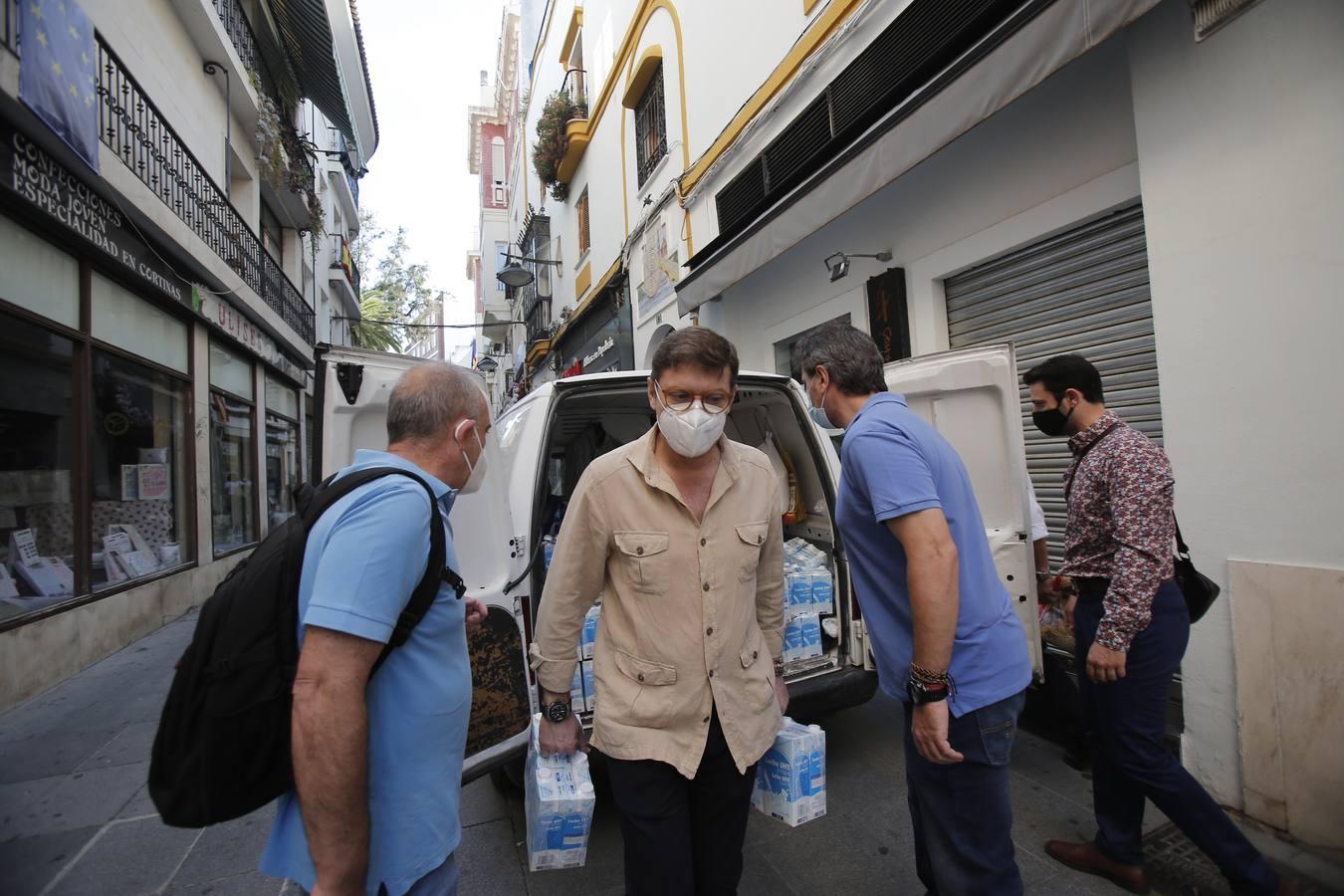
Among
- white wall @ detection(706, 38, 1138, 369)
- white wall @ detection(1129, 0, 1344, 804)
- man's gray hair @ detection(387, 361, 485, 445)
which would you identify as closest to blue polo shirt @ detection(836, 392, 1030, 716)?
man's gray hair @ detection(387, 361, 485, 445)

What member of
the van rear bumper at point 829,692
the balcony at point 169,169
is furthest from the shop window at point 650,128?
the van rear bumper at point 829,692

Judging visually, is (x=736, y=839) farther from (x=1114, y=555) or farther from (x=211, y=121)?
(x=211, y=121)

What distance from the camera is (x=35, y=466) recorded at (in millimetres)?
5414

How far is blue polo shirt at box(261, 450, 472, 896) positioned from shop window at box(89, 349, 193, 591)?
21.4ft

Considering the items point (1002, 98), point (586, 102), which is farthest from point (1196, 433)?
point (586, 102)

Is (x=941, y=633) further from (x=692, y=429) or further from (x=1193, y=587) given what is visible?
(x=1193, y=587)

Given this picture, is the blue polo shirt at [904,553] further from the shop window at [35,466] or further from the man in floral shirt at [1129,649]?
the shop window at [35,466]

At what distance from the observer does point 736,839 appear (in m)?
1.85

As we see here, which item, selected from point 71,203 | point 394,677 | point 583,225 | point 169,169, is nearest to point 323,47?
point 583,225

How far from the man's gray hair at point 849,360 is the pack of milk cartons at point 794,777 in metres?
1.02

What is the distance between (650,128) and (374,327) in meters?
19.2

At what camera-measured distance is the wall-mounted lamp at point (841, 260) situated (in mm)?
5820

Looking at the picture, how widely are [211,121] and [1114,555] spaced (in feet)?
40.2

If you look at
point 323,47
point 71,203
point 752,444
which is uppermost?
point 323,47
